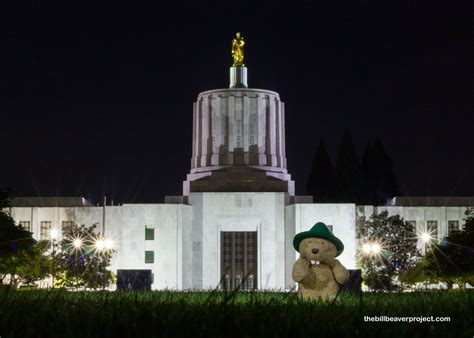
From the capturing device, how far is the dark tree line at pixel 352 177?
72188mm

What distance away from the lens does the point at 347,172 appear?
72250 millimetres

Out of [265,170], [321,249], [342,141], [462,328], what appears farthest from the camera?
[342,141]

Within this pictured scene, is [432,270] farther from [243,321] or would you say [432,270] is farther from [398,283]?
[243,321]

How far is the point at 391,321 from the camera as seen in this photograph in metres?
6.87

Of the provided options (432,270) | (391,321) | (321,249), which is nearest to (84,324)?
(391,321)

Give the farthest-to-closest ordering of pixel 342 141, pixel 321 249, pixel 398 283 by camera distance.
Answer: pixel 342 141, pixel 398 283, pixel 321 249

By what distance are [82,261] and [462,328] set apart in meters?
42.9

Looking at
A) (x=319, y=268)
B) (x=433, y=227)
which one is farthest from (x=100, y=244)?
(x=319, y=268)

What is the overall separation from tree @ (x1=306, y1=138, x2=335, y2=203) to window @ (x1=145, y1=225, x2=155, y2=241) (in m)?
25.0

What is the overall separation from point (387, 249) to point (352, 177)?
21.0 metres

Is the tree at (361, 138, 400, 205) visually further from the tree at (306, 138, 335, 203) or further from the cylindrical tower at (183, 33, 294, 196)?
the cylindrical tower at (183, 33, 294, 196)

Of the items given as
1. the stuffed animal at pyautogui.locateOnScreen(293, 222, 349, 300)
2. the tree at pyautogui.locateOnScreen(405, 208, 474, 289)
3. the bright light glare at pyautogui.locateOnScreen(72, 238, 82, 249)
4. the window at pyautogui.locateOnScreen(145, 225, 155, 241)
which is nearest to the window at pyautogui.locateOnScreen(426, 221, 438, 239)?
the window at pyautogui.locateOnScreen(145, 225, 155, 241)

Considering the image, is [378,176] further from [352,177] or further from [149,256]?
[149,256]

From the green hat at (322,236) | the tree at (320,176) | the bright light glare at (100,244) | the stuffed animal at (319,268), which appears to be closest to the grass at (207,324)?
the stuffed animal at (319,268)
